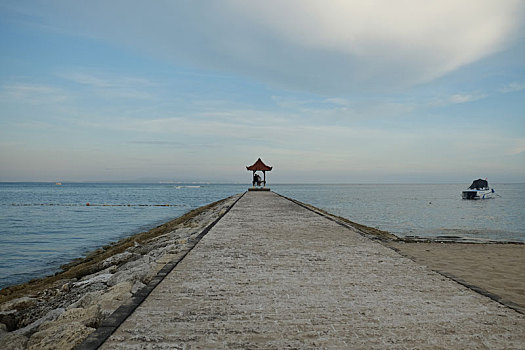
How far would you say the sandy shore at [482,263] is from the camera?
237 inches

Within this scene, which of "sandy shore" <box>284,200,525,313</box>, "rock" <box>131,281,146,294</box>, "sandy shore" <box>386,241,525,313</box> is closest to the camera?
"rock" <box>131,281,146,294</box>

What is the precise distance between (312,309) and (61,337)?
246 centimetres

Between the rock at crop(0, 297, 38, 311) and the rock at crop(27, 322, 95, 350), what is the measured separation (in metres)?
2.78

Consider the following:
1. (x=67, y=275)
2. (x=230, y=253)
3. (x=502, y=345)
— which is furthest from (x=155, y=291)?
(x=67, y=275)

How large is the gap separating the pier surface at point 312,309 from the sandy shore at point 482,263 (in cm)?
82

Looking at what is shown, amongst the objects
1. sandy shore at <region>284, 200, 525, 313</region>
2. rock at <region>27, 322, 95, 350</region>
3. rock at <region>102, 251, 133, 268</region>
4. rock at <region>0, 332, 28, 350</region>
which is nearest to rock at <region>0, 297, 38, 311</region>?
rock at <region>0, 332, 28, 350</region>

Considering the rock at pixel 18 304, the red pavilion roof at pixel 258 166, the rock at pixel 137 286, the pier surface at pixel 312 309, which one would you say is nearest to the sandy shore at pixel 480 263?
the pier surface at pixel 312 309

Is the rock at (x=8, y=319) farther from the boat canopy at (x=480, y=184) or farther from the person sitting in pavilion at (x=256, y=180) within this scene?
the boat canopy at (x=480, y=184)

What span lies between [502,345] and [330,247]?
4.42 meters

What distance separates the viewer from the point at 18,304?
629 centimetres

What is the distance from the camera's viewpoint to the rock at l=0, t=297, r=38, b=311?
6.12m

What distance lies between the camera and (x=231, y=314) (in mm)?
3744

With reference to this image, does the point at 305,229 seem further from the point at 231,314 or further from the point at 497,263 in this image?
the point at 231,314

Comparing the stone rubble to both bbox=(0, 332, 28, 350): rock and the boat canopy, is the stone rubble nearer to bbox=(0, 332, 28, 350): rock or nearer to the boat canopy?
bbox=(0, 332, 28, 350): rock
